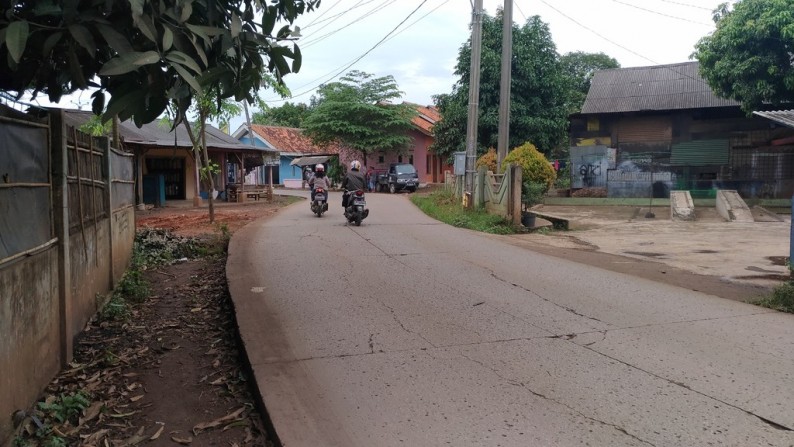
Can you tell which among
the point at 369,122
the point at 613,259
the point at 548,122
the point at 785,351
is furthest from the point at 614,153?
the point at 785,351

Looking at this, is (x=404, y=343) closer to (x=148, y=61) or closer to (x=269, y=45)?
(x=269, y=45)

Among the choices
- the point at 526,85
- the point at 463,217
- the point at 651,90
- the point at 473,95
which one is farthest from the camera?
the point at 526,85

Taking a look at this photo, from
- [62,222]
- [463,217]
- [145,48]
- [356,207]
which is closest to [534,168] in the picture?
[463,217]

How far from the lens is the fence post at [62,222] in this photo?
16.1 feet

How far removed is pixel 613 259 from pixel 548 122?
21.0 metres

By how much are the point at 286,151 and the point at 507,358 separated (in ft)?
149

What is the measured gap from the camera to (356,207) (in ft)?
47.8

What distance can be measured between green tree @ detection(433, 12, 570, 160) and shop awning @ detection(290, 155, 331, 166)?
16.3 metres

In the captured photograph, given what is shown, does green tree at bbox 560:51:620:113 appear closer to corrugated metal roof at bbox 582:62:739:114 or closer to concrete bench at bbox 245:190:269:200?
corrugated metal roof at bbox 582:62:739:114

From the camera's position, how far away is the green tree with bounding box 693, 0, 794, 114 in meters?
19.8

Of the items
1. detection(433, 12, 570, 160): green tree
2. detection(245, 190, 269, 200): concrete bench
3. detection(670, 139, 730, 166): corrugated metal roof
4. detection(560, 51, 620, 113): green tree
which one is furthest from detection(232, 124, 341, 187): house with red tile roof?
detection(670, 139, 730, 166): corrugated metal roof

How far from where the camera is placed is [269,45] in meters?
3.60

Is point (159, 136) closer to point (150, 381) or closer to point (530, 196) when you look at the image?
point (530, 196)

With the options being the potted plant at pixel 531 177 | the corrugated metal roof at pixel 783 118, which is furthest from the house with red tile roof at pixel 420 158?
the corrugated metal roof at pixel 783 118
